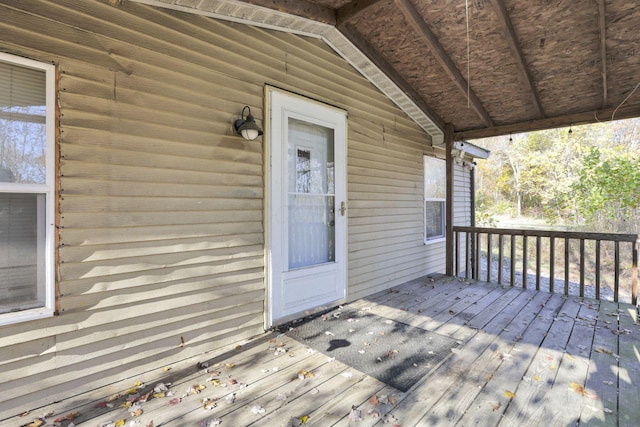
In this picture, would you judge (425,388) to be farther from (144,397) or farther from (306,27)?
(306,27)

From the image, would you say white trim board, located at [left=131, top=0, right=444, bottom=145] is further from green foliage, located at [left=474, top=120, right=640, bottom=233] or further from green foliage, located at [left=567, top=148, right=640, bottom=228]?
green foliage, located at [left=567, top=148, right=640, bottom=228]

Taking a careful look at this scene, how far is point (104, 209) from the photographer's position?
6.94 ft

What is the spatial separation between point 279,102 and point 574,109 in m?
4.28

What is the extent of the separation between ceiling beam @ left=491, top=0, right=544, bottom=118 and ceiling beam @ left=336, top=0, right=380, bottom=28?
117 cm

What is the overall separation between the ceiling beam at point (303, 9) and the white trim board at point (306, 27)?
1.5 inches

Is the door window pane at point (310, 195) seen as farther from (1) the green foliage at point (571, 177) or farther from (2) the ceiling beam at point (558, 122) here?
(1) the green foliage at point (571, 177)

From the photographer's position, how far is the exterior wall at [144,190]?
1.94m

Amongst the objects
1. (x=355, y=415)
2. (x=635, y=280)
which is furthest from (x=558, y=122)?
(x=355, y=415)

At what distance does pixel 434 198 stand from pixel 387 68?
2703mm

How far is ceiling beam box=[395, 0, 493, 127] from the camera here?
3077 mm

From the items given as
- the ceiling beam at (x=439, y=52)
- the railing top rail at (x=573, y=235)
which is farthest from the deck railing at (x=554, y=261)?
the ceiling beam at (x=439, y=52)

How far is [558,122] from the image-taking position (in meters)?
4.56

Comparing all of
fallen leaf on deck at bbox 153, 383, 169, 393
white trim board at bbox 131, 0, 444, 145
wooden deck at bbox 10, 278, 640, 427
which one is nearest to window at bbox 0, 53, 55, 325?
wooden deck at bbox 10, 278, 640, 427

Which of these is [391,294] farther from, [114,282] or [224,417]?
[114,282]
